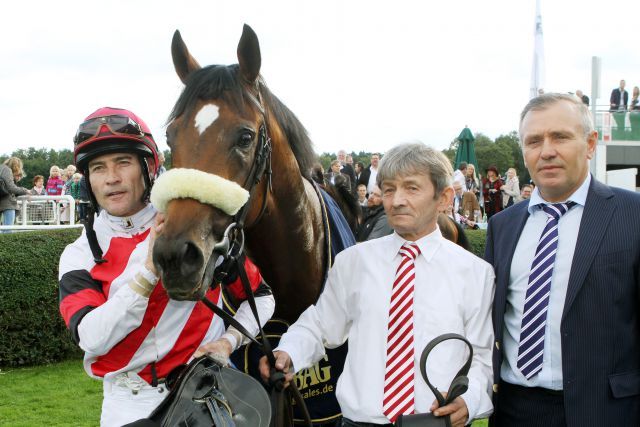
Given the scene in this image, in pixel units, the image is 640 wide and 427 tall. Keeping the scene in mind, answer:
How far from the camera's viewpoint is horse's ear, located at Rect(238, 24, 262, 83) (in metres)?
2.43

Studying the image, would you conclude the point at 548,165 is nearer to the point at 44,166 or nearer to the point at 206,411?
the point at 206,411

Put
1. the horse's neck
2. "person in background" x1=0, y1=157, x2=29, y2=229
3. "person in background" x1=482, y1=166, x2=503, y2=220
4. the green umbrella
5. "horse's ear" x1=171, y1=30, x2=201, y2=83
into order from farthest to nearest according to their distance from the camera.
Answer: the green umbrella, "person in background" x1=482, y1=166, x2=503, y2=220, "person in background" x1=0, y1=157, x2=29, y2=229, the horse's neck, "horse's ear" x1=171, y1=30, x2=201, y2=83

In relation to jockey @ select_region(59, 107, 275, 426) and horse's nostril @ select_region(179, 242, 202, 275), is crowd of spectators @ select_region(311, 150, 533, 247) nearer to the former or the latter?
jockey @ select_region(59, 107, 275, 426)

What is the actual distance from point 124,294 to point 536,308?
1.34 metres

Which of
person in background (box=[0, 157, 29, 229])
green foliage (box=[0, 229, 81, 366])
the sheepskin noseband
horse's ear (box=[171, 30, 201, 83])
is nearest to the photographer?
the sheepskin noseband

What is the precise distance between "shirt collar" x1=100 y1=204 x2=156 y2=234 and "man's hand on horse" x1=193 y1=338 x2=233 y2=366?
48 centimetres

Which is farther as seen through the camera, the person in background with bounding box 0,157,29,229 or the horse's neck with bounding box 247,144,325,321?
the person in background with bounding box 0,157,29,229

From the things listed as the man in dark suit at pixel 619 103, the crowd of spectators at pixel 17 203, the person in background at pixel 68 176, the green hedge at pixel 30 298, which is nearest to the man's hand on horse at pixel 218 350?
the green hedge at pixel 30 298

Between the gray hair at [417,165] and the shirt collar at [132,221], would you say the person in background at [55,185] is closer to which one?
the shirt collar at [132,221]

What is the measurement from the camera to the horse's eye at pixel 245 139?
7.34 ft

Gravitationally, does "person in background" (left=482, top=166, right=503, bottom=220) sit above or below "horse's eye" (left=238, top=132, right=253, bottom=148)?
below

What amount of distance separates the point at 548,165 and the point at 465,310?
579mm

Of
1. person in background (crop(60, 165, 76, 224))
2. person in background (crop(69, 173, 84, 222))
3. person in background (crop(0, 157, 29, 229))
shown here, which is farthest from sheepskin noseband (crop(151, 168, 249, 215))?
person in background (crop(69, 173, 84, 222))

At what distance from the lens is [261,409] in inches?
80.4
